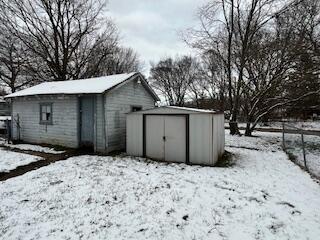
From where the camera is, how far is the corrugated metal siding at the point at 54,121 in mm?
11422

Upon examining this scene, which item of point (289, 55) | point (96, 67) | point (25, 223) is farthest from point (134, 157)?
point (96, 67)

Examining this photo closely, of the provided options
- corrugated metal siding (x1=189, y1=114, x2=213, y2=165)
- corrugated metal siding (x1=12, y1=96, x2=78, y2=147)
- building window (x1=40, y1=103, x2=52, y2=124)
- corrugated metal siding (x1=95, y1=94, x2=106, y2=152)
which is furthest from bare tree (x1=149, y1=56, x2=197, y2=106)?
corrugated metal siding (x1=189, y1=114, x2=213, y2=165)

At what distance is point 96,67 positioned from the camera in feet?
83.8

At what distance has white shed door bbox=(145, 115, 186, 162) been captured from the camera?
9.02 m

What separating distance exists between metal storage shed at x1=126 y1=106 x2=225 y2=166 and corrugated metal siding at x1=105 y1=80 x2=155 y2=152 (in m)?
1.17

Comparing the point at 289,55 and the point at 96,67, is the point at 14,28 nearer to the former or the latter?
the point at 96,67

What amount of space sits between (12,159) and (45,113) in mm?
3707

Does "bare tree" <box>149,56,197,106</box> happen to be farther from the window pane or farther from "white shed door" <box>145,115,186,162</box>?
"white shed door" <box>145,115,186,162</box>

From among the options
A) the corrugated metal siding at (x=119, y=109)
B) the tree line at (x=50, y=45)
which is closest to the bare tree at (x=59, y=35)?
the tree line at (x=50, y=45)

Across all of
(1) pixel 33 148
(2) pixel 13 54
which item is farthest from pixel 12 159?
(2) pixel 13 54

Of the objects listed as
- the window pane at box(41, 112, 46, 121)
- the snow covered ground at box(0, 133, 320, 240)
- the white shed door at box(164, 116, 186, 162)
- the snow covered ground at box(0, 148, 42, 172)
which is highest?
the window pane at box(41, 112, 46, 121)

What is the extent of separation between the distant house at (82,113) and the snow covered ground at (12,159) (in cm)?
210

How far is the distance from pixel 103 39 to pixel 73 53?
3313mm

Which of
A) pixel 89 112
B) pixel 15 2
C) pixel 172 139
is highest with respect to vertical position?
pixel 15 2
